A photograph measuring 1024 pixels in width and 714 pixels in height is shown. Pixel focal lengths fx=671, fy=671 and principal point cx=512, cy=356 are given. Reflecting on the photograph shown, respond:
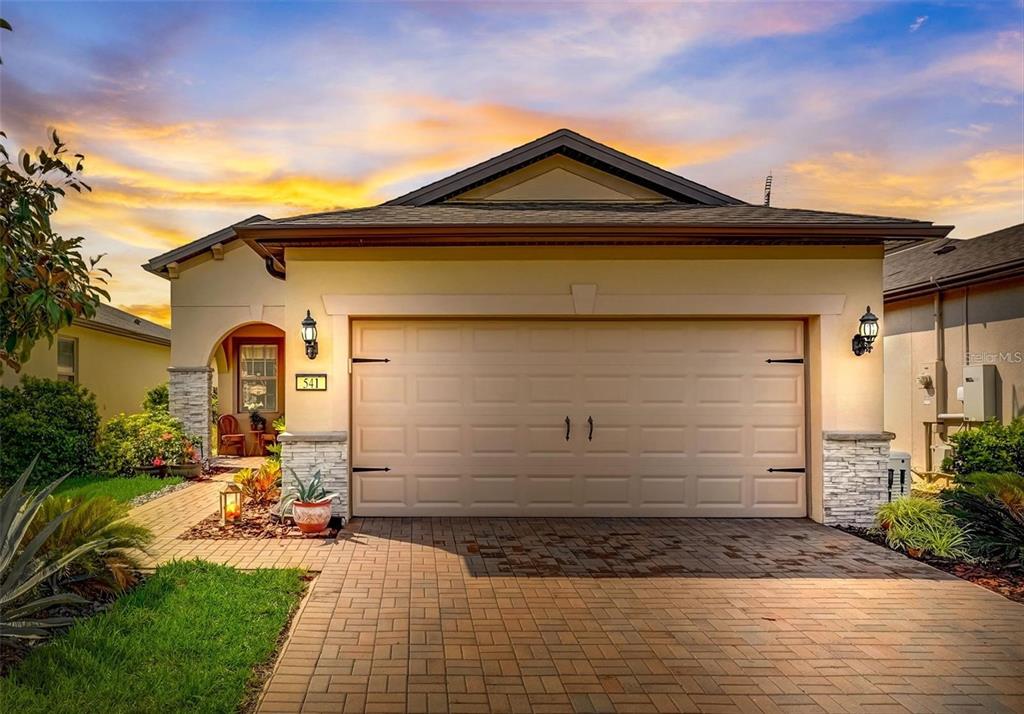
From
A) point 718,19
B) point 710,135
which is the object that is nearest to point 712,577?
point 718,19

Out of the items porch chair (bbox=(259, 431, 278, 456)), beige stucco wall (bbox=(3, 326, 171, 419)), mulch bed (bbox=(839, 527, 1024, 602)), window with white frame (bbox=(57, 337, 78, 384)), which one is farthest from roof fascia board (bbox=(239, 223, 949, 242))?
window with white frame (bbox=(57, 337, 78, 384))

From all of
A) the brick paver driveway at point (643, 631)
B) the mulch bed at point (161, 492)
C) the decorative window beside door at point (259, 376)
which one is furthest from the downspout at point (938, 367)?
the decorative window beside door at point (259, 376)

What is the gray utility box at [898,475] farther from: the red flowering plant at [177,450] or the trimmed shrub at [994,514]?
the red flowering plant at [177,450]

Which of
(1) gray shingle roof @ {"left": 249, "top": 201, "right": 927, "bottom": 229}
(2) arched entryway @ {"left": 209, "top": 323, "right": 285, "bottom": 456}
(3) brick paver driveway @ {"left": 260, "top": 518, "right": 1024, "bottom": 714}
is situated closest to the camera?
(3) brick paver driveway @ {"left": 260, "top": 518, "right": 1024, "bottom": 714}

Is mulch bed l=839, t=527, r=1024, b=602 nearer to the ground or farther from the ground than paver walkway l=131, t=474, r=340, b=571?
nearer to the ground

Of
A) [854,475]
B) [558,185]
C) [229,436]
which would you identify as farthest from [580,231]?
[229,436]

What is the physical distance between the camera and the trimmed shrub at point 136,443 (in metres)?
13.1

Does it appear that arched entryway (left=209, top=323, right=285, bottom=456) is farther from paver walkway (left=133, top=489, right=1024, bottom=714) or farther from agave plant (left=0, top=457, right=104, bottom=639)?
agave plant (left=0, top=457, right=104, bottom=639)

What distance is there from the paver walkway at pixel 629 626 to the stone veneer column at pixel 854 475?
79cm

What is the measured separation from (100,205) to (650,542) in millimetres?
14216

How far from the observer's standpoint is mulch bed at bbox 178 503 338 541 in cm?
788

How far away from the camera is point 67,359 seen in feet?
52.4

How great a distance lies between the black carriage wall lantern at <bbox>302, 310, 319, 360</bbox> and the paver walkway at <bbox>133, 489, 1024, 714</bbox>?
7.70 ft

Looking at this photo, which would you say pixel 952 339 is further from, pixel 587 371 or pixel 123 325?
pixel 123 325
